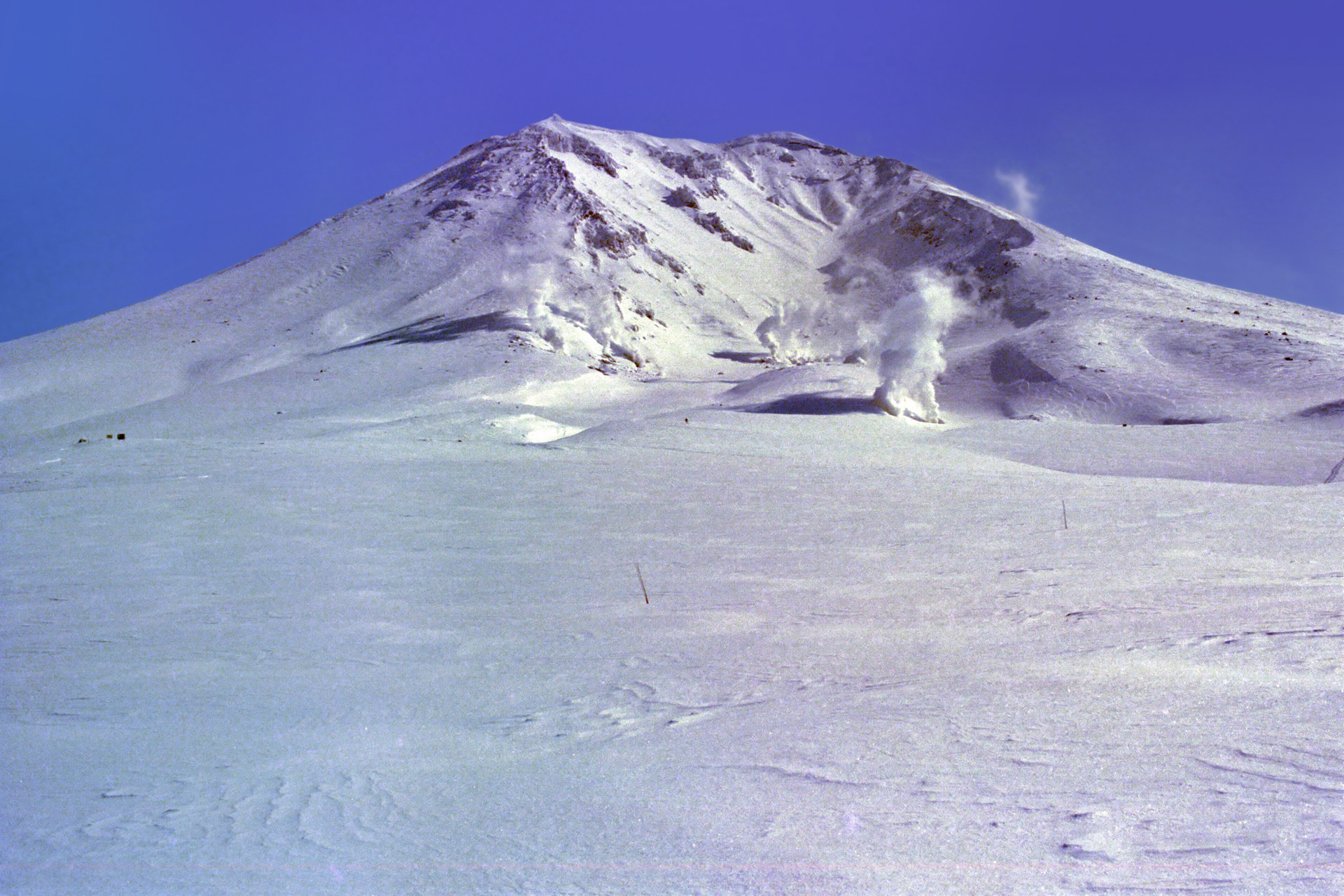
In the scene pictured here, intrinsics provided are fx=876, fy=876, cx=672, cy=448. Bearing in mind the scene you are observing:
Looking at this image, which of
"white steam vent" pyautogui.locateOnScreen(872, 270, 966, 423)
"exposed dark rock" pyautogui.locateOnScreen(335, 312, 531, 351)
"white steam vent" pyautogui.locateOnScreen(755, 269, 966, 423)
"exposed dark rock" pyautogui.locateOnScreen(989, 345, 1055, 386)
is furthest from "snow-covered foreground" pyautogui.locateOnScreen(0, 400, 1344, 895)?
"exposed dark rock" pyautogui.locateOnScreen(335, 312, 531, 351)

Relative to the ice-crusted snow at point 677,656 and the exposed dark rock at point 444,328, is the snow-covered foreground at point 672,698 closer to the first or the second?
the ice-crusted snow at point 677,656

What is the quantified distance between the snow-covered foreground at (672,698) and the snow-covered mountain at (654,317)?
40.3ft

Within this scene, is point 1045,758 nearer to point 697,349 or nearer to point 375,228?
point 697,349

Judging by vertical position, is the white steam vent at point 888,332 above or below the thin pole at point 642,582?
above

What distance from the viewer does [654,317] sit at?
3541cm

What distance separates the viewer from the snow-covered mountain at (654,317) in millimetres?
20984

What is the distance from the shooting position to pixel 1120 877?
2191 mm

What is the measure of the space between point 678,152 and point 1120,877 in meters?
59.7

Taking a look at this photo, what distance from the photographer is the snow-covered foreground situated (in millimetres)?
2375

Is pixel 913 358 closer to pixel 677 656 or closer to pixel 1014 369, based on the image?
pixel 1014 369

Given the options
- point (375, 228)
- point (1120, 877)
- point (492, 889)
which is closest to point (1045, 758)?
point (1120, 877)

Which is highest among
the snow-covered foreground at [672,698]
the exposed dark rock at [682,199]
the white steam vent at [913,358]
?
the exposed dark rock at [682,199]

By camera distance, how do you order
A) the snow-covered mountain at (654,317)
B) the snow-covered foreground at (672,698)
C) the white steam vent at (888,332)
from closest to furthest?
the snow-covered foreground at (672,698) < the white steam vent at (888,332) < the snow-covered mountain at (654,317)

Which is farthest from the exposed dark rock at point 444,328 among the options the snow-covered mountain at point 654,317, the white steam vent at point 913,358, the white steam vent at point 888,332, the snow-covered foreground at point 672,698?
the snow-covered foreground at point 672,698
